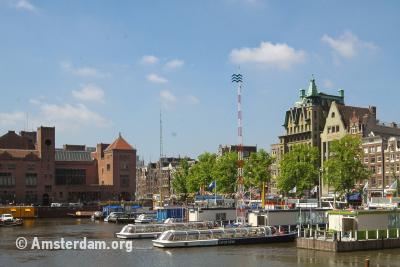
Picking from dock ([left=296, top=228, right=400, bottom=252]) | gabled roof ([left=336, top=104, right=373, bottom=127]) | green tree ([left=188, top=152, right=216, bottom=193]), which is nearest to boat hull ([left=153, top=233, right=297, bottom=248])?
dock ([left=296, top=228, right=400, bottom=252])

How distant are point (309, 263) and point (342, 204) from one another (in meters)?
66.3

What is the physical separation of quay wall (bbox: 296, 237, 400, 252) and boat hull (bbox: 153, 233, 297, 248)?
9.01m

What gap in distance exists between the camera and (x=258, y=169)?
155 meters

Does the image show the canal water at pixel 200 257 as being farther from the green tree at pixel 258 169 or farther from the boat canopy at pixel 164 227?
the green tree at pixel 258 169

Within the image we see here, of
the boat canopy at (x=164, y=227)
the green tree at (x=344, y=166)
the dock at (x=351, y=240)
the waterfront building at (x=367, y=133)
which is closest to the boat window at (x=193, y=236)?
the boat canopy at (x=164, y=227)

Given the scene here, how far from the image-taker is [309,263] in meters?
67.0

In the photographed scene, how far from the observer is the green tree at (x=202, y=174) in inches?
6934

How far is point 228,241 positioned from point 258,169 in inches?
2729

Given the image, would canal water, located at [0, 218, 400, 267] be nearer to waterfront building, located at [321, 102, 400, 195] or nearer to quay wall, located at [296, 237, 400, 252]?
quay wall, located at [296, 237, 400, 252]

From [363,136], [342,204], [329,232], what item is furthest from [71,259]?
[363,136]

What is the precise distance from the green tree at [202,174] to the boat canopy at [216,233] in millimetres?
83376

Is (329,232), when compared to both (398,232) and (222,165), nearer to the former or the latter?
(398,232)

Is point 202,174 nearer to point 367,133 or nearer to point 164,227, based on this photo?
point 367,133

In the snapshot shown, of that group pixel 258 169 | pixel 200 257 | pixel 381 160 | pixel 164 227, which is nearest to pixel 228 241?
pixel 200 257
